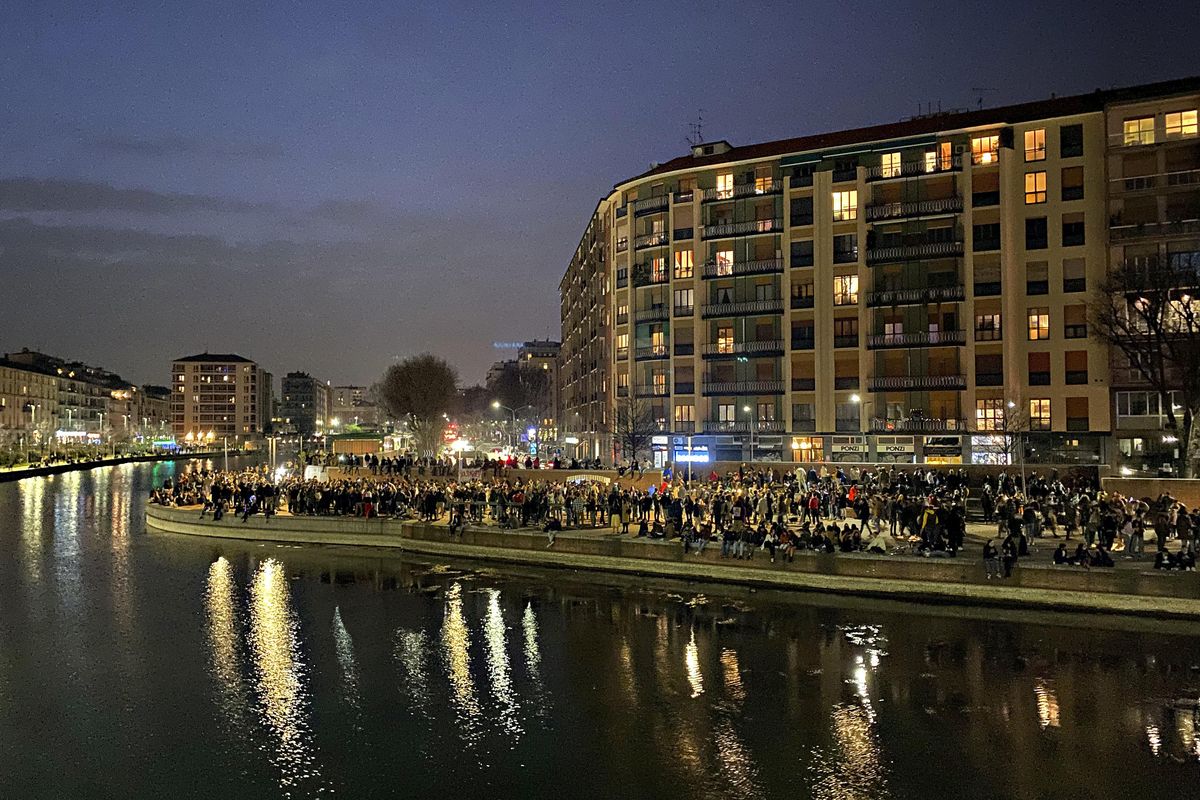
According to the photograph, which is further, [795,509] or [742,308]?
[742,308]

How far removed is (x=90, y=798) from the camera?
14.7 metres

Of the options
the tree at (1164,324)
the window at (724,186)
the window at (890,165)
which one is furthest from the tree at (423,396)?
the tree at (1164,324)

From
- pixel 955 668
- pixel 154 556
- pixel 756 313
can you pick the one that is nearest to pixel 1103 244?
pixel 756 313

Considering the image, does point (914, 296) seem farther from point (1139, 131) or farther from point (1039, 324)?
point (1139, 131)

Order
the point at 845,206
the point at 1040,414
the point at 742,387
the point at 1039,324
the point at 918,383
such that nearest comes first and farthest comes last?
the point at 1040,414
the point at 1039,324
the point at 918,383
the point at 845,206
the point at 742,387

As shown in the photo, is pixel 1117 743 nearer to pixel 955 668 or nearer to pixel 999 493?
pixel 955 668

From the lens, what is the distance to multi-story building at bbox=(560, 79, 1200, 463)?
185ft

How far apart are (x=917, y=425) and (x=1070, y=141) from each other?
20673 millimetres

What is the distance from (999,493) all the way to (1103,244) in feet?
81.7

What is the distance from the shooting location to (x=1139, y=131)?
2133 inches

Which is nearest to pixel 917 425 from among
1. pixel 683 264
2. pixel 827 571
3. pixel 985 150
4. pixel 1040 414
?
pixel 1040 414

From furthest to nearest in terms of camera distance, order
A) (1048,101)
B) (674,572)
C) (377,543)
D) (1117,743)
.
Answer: (1048,101) → (377,543) → (674,572) → (1117,743)

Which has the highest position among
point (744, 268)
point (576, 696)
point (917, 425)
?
point (744, 268)

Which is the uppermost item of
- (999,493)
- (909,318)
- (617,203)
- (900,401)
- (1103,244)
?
(617,203)
